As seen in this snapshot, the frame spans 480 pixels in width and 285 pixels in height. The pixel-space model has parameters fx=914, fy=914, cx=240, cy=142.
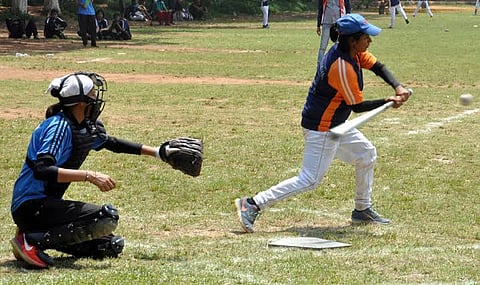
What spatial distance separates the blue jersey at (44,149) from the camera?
6.08m

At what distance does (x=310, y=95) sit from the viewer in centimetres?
753

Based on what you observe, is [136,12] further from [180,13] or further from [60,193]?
[60,193]

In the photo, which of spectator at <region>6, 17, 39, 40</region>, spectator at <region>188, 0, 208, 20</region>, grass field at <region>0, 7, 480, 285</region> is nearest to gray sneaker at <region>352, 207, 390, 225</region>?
grass field at <region>0, 7, 480, 285</region>

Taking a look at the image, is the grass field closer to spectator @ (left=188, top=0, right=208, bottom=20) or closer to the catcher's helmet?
the catcher's helmet

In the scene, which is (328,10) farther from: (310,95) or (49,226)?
(49,226)

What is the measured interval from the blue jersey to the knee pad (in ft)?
0.87

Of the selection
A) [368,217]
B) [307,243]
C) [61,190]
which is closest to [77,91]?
[61,190]

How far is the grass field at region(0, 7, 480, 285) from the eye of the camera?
6148 millimetres

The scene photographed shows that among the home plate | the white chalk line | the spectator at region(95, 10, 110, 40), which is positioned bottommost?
the spectator at region(95, 10, 110, 40)

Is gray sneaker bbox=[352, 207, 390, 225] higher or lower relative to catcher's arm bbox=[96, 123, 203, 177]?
lower

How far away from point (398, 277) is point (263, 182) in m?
3.72

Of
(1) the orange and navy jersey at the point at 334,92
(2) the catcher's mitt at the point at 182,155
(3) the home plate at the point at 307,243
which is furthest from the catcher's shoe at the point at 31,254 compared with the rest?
(1) the orange and navy jersey at the point at 334,92

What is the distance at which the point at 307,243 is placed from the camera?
6910 millimetres

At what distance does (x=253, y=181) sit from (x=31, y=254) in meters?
3.83
